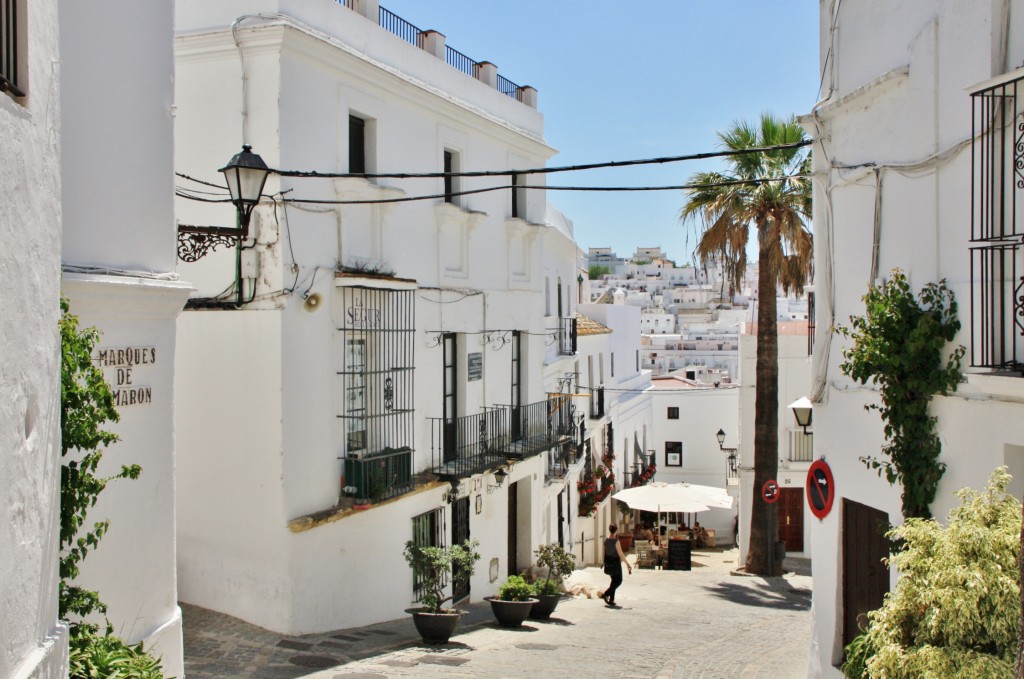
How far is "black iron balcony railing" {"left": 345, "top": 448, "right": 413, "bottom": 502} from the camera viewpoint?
40.6ft

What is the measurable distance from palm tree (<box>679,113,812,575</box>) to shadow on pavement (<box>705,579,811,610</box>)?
1.09 metres

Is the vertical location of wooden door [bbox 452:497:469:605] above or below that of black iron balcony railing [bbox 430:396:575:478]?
below

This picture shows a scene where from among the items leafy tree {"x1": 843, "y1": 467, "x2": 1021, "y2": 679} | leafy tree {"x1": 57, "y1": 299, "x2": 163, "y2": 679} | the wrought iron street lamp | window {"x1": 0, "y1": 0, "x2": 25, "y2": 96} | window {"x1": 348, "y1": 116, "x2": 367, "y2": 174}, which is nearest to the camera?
window {"x1": 0, "y1": 0, "x2": 25, "y2": 96}


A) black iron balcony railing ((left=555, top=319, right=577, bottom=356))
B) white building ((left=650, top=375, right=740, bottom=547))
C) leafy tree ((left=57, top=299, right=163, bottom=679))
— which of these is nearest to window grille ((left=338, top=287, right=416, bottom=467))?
leafy tree ((left=57, top=299, right=163, bottom=679))

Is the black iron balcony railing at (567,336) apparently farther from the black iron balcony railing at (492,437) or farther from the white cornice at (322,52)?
the white cornice at (322,52)

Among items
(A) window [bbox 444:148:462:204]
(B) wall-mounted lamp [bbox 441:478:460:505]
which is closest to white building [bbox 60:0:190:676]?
(B) wall-mounted lamp [bbox 441:478:460:505]

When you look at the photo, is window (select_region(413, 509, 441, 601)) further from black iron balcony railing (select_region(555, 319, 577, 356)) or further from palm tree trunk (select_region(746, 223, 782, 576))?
black iron balcony railing (select_region(555, 319, 577, 356))

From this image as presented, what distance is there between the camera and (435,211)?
48.5ft

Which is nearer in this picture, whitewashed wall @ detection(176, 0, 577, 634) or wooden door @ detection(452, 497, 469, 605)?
whitewashed wall @ detection(176, 0, 577, 634)

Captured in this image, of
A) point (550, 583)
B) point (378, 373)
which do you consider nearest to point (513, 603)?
point (550, 583)

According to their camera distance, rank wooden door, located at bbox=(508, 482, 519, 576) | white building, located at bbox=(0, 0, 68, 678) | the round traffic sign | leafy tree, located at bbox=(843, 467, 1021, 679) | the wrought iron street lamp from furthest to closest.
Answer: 1. wooden door, located at bbox=(508, 482, 519, 576)
2. the round traffic sign
3. the wrought iron street lamp
4. leafy tree, located at bbox=(843, 467, 1021, 679)
5. white building, located at bbox=(0, 0, 68, 678)

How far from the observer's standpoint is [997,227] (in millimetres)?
6789

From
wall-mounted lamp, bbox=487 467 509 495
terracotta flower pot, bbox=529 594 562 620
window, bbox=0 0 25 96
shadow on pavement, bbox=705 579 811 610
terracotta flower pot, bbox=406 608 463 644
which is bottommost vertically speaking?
shadow on pavement, bbox=705 579 811 610

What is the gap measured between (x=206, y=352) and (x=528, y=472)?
8.63m
